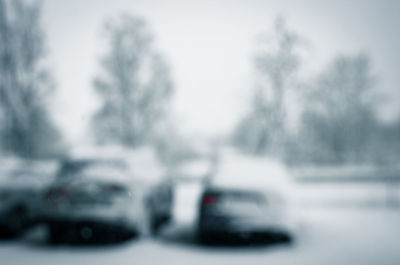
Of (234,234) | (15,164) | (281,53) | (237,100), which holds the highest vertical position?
(281,53)

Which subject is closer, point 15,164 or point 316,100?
point 15,164

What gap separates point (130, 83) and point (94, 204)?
19014mm

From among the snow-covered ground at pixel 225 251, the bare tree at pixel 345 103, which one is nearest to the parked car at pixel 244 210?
the snow-covered ground at pixel 225 251

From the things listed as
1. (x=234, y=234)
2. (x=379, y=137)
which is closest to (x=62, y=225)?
(x=234, y=234)

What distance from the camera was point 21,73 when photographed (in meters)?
15.9

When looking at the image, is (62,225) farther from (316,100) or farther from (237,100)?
(316,100)

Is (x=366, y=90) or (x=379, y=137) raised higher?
(x=366, y=90)

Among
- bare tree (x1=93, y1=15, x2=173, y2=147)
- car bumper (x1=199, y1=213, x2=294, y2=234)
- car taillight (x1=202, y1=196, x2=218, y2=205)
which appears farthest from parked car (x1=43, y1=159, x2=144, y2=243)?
bare tree (x1=93, y1=15, x2=173, y2=147)

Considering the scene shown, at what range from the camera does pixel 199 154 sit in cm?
5141

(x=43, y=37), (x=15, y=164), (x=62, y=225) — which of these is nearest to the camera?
(x=62, y=225)

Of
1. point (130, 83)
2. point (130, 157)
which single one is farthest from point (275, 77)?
point (130, 157)

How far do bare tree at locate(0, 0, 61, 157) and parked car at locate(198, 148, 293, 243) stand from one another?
38.7ft

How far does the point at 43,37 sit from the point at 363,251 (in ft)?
47.5

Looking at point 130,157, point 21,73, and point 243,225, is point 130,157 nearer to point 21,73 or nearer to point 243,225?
point 243,225
